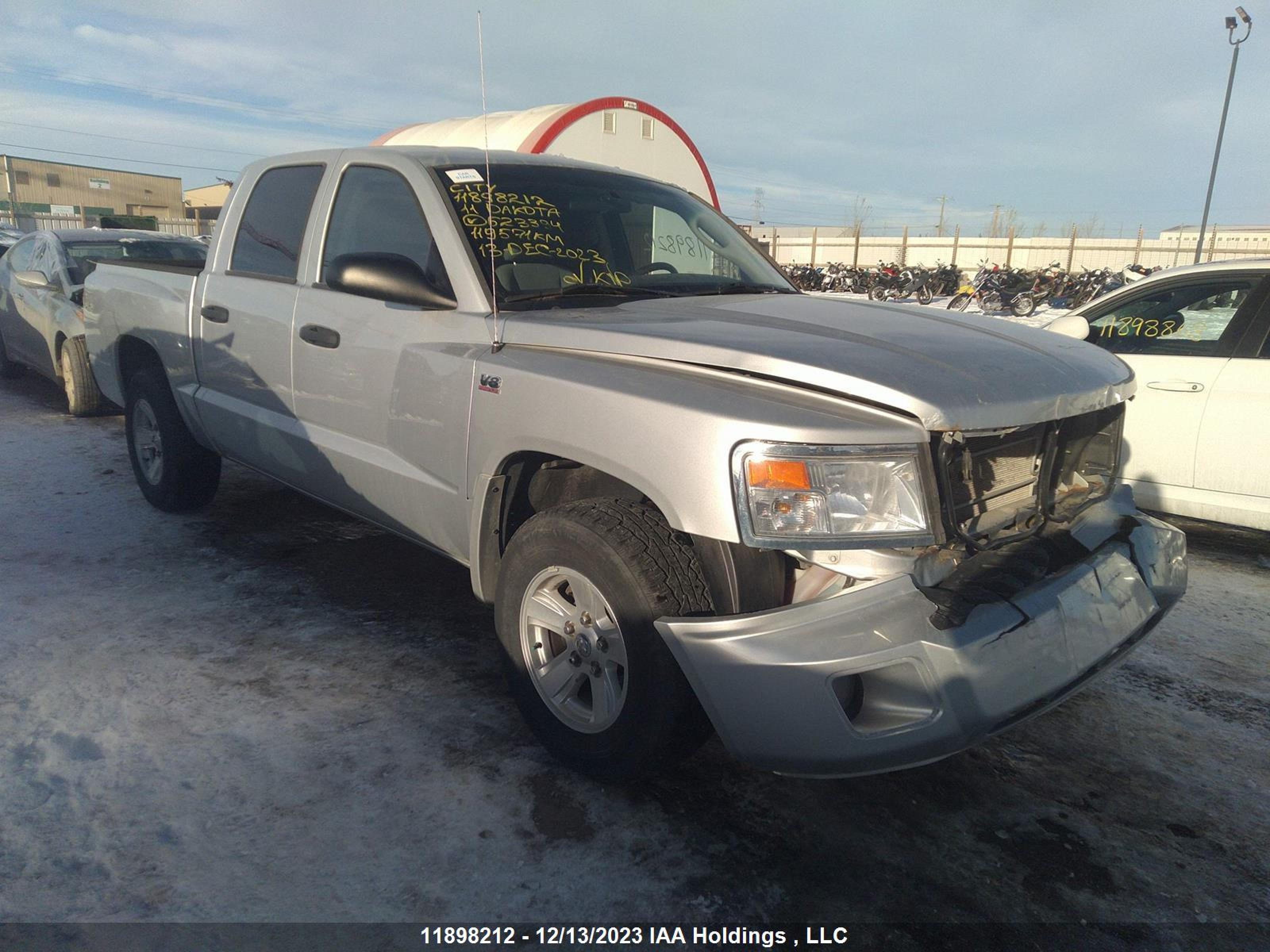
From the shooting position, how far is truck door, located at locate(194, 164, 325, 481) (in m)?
3.78

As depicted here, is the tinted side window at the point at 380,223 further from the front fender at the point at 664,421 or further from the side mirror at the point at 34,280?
the side mirror at the point at 34,280

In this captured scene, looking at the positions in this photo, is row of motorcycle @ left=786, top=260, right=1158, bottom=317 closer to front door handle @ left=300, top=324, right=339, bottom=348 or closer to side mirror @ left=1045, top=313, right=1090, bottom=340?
side mirror @ left=1045, top=313, right=1090, bottom=340

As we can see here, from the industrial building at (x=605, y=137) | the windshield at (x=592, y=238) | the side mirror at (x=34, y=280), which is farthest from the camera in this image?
the industrial building at (x=605, y=137)

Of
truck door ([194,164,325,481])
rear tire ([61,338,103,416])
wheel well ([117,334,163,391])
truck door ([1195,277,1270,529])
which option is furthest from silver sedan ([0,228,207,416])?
truck door ([1195,277,1270,529])

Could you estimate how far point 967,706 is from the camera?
2.00 m

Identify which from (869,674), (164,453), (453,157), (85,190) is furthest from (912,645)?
(85,190)

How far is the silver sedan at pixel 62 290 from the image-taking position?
746 centimetres

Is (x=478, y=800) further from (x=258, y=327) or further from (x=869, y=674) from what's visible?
(x=258, y=327)

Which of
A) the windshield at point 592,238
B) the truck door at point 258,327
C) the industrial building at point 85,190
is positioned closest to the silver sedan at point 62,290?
the truck door at point 258,327

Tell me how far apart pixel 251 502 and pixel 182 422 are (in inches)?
32.8

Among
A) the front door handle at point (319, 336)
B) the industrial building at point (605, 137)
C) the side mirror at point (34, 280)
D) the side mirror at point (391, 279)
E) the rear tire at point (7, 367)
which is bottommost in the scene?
the rear tire at point (7, 367)

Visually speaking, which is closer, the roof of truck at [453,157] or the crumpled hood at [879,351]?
the crumpled hood at [879,351]

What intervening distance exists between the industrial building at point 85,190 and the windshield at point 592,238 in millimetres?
54715

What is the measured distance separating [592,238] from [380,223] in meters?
0.83
